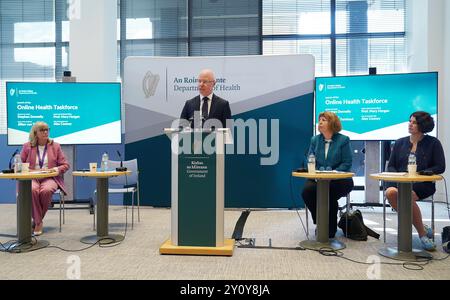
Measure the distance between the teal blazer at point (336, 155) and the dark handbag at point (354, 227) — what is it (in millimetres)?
587

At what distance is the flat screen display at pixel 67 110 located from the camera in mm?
5059

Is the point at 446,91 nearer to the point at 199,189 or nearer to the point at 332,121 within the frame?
the point at 332,121

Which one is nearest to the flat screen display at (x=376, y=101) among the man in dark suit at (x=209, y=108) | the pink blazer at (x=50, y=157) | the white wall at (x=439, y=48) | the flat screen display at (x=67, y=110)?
the white wall at (x=439, y=48)

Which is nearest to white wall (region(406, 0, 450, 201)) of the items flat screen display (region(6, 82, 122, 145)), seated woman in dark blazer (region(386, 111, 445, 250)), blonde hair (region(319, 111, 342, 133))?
seated woman in dark blazer (region(386, 111, 445, 250))

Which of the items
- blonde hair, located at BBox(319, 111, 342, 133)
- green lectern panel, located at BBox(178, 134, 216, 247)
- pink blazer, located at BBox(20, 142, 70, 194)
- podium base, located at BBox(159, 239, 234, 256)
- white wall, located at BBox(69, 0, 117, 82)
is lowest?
podium base, located at BBox(159, 239, 234, 256)

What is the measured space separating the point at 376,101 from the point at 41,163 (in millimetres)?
4068

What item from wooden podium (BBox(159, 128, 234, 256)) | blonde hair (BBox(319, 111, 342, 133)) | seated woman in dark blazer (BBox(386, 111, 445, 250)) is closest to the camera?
wooden podium (BBox(159, 128, 234, 256))

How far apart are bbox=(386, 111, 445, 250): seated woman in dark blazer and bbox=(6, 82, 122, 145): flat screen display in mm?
3534

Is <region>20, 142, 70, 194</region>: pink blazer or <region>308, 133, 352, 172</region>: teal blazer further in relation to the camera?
<region>20, 142, 70, 194</region>: pink blazer

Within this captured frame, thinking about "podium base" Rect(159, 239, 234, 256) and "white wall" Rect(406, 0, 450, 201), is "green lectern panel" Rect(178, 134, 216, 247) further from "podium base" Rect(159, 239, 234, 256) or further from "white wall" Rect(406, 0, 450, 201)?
Answer: "white wall" Rect(406, 0, 450, 201)

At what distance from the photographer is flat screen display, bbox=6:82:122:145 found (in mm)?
5059
